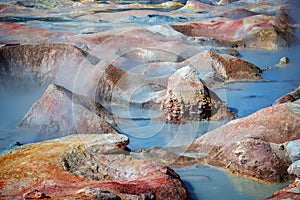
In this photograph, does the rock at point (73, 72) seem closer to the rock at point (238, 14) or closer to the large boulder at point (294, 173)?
the large boulder at point (294, 173)

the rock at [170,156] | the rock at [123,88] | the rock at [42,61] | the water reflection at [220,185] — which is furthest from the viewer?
the rock at [42,61]

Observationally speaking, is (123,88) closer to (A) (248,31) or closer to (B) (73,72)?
(B) (73,72)

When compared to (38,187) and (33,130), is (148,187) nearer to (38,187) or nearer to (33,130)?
(38,187)

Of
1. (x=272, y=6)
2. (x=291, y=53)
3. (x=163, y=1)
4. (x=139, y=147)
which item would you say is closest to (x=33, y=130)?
(x=139, y=147)

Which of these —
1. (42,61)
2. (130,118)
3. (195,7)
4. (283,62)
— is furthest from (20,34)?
(195,7)

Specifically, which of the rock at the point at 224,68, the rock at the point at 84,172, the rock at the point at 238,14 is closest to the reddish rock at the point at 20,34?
the rock at the point at 224,68

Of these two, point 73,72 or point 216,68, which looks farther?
point 216,68
